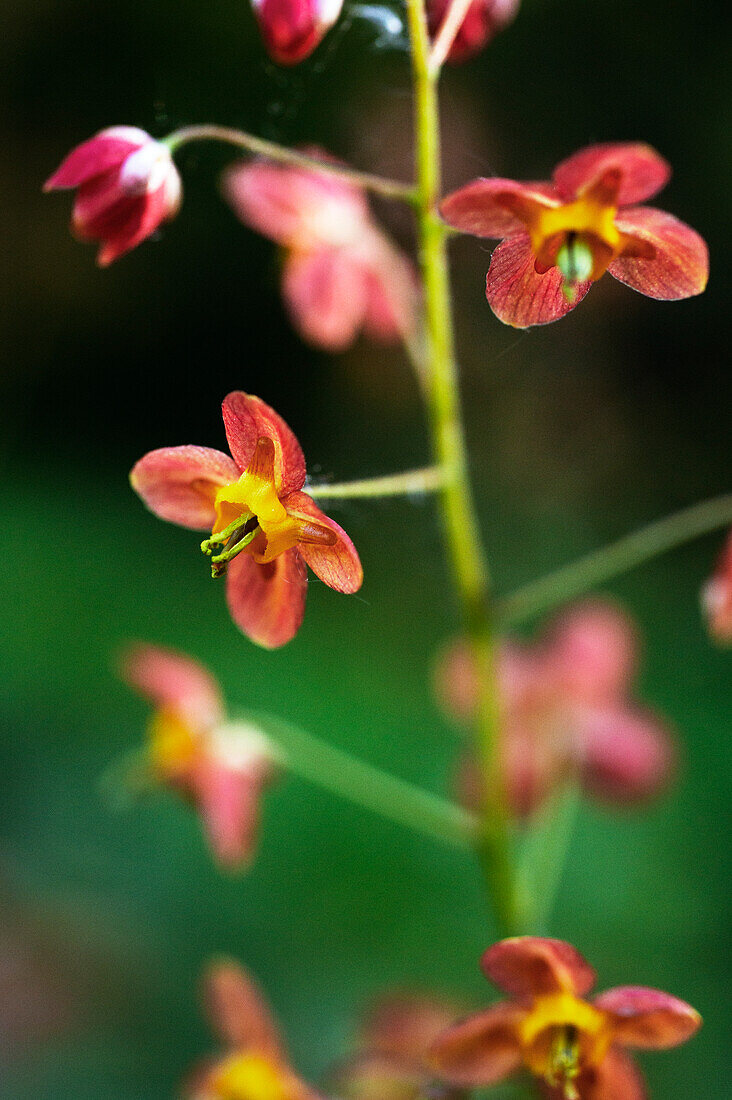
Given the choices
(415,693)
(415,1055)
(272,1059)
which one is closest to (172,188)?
(272,1059)

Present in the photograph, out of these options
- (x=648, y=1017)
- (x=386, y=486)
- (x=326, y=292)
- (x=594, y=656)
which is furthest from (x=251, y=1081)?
(x=326, y=292)

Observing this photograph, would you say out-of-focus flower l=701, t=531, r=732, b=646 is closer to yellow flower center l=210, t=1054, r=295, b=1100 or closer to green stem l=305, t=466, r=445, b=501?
green stem l=305, t=466, r=445, b=501

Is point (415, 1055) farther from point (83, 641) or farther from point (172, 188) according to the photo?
point (83, 641)

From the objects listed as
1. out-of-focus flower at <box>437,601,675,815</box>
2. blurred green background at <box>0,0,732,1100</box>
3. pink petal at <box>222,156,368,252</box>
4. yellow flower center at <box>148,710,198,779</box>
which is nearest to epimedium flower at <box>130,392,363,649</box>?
yellow flower center at <box>148,710,198,779</box>

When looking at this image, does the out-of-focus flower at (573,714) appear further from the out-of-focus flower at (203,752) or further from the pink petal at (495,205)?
the pink petal at (495,205)

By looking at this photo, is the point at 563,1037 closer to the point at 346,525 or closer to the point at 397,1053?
the point at 397,1053

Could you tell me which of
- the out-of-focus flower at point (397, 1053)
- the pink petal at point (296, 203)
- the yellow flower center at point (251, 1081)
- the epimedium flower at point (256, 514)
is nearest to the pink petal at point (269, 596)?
the epimedium flower at point (256, 514)
